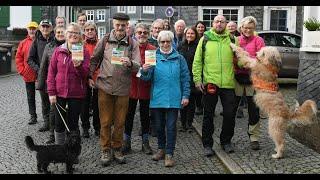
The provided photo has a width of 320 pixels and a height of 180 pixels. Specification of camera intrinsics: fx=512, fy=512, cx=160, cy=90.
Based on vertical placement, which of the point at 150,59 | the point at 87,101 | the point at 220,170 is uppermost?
the point at 150,59

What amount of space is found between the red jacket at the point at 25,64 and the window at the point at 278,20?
1619cm

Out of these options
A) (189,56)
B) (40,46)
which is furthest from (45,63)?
(189,56)

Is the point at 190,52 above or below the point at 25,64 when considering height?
above

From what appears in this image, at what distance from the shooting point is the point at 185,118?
919 centimetres

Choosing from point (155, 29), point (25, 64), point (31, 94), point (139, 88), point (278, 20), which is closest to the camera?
point (139, 88)

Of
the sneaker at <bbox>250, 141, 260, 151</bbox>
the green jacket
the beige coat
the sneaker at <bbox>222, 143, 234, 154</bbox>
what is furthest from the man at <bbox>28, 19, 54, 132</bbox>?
the sneaker at <bbox>250, 141, 260, 151</bbox>

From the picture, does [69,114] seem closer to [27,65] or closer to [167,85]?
[167,85]

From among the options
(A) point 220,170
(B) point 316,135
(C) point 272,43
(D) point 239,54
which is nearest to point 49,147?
(A) point 220,170

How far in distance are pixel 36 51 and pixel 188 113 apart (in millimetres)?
2870

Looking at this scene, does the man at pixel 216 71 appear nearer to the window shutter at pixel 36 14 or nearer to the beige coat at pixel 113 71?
the beige coat at pixel 113 71

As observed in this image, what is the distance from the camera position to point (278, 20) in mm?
23641

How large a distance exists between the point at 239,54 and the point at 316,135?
8.49 ft

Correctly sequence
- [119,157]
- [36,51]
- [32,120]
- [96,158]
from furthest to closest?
[32,120] < [36,51] < [96,158] < [119,157]

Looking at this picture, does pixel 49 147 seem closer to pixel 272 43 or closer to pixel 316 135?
pixel 316 135
